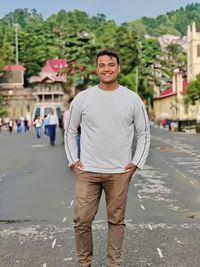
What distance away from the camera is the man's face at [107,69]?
5.22 m

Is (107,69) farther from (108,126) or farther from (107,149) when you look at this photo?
(107,149)

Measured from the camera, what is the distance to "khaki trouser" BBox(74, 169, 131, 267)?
206 inches

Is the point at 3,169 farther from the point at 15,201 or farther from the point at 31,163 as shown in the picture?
the point at 15,201

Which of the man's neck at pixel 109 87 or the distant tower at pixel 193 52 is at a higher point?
the distant tower at pixel 193 52

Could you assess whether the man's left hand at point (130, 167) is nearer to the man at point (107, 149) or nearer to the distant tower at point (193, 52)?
the man at point (107, 149)

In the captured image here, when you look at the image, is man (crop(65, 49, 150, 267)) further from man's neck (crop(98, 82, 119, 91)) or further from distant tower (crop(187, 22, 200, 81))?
distant tower (crop(187, 22, 200, 81))

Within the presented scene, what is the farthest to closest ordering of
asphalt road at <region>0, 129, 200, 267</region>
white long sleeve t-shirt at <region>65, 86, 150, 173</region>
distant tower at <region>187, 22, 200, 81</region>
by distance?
distant tower at <region>187, 22, 200, 81</region> < asphalt road at <region>0, 129, 200, 267</region> < white long sleeve t-shirt at <region>65, 86, 150, 173</region>

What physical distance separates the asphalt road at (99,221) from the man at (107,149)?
0.73 meters

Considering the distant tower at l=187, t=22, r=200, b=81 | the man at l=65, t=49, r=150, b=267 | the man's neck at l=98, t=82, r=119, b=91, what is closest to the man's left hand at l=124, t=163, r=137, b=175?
the man at l=65, t=49, r=150, b=267

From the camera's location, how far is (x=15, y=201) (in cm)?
1020

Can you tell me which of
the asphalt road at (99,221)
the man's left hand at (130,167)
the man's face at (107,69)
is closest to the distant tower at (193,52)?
the asphalt road at (99,221)

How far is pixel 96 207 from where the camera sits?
17.3ft

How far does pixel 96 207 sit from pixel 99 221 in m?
2.79

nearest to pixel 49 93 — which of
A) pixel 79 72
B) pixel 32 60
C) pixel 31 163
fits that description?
pixel 32 60
